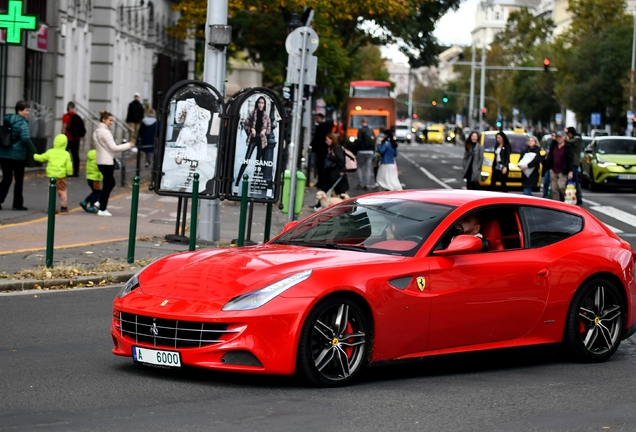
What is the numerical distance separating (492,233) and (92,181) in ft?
45.2

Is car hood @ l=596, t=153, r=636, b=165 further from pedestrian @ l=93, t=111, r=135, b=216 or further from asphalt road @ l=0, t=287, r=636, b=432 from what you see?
asphalt road @ l=0, t=287, r=636, b=432

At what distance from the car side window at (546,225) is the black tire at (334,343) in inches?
71.5

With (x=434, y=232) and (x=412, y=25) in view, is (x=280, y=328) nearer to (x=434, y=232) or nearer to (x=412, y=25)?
(x=434, y=232)

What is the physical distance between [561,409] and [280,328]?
1718mm

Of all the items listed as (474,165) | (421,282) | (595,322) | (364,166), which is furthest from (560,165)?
(421,282)

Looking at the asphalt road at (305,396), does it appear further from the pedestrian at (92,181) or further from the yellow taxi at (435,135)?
the yellow taxi at (435,135)

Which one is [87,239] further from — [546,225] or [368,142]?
[368,142]

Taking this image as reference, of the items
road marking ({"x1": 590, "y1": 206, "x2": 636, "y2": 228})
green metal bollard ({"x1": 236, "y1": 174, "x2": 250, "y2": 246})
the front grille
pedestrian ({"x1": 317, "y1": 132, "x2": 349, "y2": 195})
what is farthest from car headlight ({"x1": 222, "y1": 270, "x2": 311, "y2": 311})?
road marking ({"x1": 590, "y1": 206, "x2": 636, "y2": 228})

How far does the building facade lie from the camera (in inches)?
1284

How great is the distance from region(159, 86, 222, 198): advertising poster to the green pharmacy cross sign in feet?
23.9

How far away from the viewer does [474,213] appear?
30.0 feet

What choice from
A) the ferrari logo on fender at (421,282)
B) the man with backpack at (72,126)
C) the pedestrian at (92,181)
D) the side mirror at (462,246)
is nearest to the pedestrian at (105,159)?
the pedestrian at (92,181)

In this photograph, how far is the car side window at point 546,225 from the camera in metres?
9.42

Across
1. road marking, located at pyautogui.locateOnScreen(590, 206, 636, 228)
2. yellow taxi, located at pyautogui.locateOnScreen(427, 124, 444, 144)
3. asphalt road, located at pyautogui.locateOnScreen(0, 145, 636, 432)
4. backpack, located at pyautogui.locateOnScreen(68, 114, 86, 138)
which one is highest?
backpack, located at pyautogui.locateOnScreen(68, 114, 86, 138)
